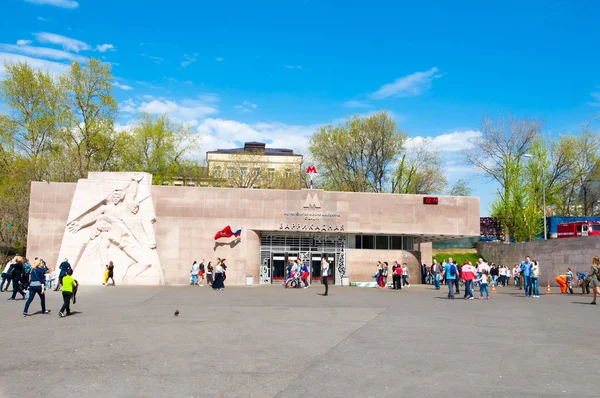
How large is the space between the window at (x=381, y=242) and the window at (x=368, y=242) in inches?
11.6

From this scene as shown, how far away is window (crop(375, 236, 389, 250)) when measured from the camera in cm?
3950

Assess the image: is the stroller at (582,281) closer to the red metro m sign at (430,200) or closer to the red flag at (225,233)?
the red metro m sign at (430,200)

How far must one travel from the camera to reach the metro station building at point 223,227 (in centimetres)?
3450

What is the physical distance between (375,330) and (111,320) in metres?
7.11

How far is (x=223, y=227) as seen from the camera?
36.6 meters

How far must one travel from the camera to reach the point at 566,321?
15906mm

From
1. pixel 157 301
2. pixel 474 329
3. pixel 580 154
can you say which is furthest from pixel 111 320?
pixel 580 154

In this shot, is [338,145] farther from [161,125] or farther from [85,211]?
[85,211]

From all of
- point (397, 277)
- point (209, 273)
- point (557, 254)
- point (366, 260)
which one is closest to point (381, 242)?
point (366, 260)

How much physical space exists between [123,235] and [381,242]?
17.7m

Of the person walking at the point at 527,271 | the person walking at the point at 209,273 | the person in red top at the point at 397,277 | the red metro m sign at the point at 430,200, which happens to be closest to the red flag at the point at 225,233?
the person walking at the point at 209,273

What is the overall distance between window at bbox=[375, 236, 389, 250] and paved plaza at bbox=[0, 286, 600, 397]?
21189mm

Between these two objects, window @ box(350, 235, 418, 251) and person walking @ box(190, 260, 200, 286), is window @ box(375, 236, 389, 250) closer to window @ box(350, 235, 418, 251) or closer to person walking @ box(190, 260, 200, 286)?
window @ box(350, 235, 418, 251)

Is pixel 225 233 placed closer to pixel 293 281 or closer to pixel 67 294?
pixel 293 281
